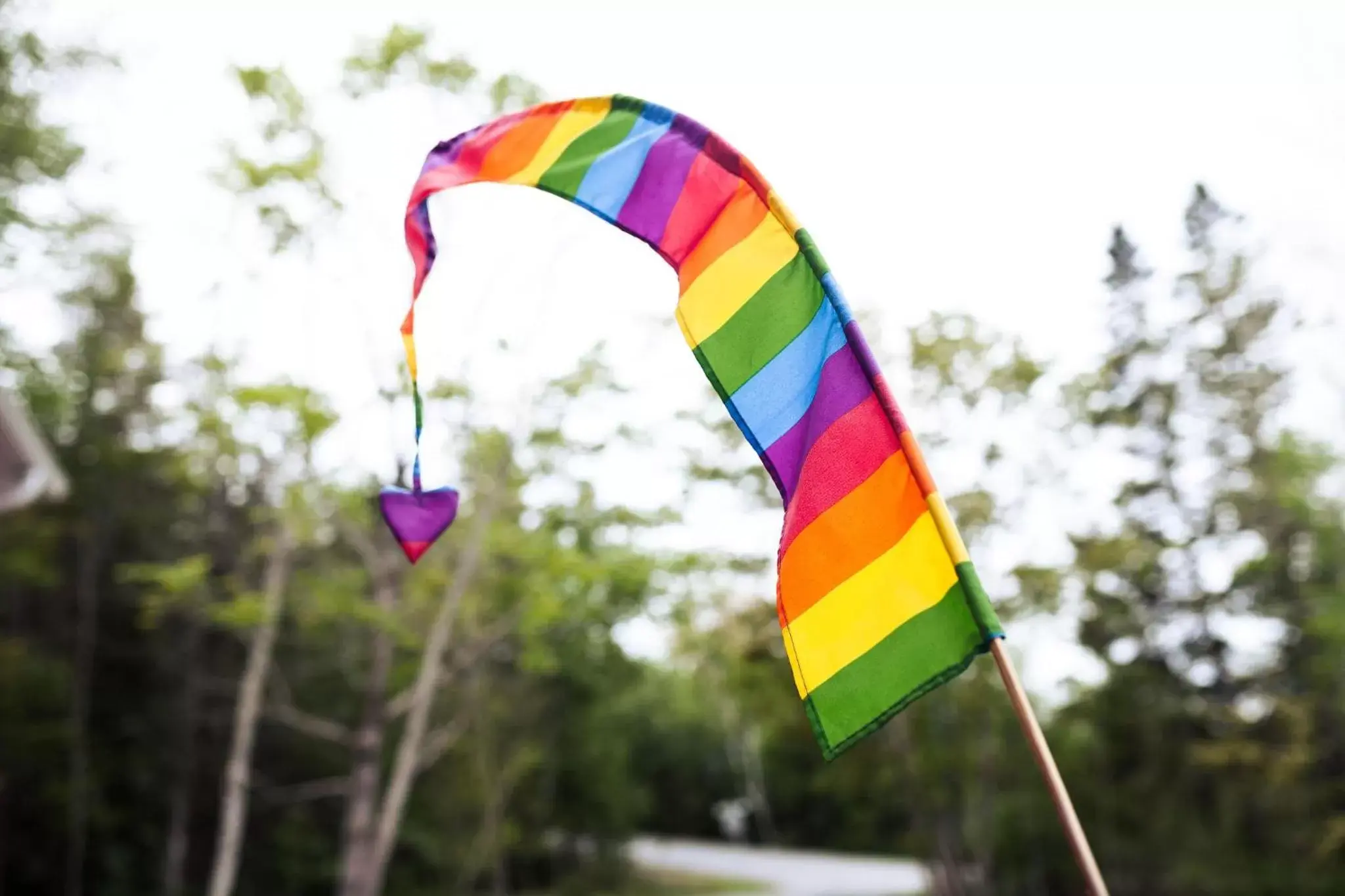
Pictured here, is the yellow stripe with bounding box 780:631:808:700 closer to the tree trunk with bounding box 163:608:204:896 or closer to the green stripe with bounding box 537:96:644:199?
the green stripe with bounding box 537:96:644:199

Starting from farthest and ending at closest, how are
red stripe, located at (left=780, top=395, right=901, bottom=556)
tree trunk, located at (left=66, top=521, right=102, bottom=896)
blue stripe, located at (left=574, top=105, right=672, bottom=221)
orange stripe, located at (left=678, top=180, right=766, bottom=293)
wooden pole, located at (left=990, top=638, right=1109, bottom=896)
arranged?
1. tree trunk, located at (left=66, top=521, right=102, bottom=896)
2. blue stripe, located at (left=574, top=105, right=672, bottom=221)
3. orange stripe, located at (left=678, top=180, right=766, bottom=293)
4. red stripe, located at (left=780, top=395, right=901, bottom=556)
5. wooden pole, located at (left=990, top=638, right=1109, bottom=896)

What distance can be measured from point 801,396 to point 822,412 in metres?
0.06

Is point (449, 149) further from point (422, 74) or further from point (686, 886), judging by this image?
point (686, 886)

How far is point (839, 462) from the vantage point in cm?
166

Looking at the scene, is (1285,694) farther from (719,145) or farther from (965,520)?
(719,145)

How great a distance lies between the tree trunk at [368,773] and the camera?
8906 mm

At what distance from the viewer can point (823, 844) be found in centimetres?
2386

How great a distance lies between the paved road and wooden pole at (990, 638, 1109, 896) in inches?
571

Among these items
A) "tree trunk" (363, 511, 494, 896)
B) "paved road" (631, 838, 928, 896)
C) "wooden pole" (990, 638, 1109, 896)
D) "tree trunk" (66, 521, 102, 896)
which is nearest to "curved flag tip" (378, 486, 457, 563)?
"wooden pole" (990, 638, 1109, 896)

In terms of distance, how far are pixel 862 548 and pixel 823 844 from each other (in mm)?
24244

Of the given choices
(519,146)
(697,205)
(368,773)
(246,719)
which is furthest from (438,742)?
(697,205)

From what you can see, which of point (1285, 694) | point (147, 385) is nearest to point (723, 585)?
point (1285, 694)

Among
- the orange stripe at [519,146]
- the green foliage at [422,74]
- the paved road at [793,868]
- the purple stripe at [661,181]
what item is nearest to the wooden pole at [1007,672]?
the purple stripe at [661,181]

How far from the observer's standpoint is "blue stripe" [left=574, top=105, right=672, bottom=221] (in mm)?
1982
